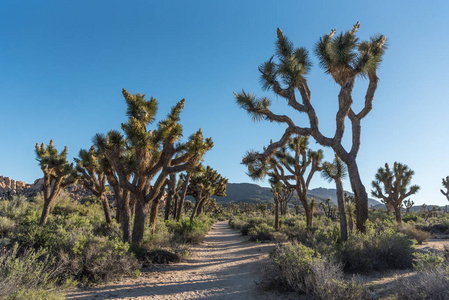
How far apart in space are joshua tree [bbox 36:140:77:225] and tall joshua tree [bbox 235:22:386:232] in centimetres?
1158

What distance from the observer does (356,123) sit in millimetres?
9039

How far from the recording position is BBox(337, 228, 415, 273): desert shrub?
658 centimetres

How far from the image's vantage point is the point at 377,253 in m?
7.03

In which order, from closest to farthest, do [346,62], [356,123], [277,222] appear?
[346,62] → [356,123] → [277,222]

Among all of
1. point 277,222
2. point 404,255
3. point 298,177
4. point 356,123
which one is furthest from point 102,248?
point 277,222

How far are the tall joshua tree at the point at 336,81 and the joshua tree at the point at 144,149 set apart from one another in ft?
9.47

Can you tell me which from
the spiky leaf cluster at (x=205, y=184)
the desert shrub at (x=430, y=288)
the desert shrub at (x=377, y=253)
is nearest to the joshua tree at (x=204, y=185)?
the spiky leaf cluster at (x=205, y=184)

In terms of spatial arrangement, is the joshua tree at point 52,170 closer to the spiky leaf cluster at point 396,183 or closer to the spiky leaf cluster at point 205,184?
the spiky leaf cluster at point 205,184

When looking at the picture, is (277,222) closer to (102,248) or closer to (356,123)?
(356,123)

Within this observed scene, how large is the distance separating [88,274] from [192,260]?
439 cm

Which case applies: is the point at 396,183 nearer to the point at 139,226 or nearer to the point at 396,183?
the point at 396,183

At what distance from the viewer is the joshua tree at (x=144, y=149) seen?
888cm

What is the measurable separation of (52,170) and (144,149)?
9872 millimetres

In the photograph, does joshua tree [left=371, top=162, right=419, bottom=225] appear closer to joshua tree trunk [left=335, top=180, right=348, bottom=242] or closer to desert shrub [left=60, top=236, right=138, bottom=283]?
joshua tree trunk [left=335, top=180, right=348, bottom=242]
